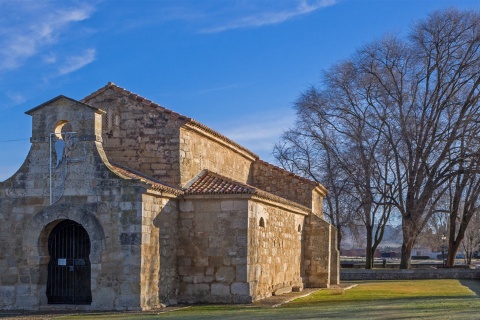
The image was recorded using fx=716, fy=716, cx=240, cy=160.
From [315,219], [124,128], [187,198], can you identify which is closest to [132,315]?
[187,198]

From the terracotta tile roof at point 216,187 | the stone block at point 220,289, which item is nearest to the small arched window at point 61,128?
the terracotta tile roof at point 216,187

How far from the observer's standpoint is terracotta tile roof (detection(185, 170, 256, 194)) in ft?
67.8

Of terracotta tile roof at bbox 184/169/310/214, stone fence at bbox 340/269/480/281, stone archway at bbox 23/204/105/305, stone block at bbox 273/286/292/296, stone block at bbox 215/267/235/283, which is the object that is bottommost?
stone fence at bbox 340/269/480/281

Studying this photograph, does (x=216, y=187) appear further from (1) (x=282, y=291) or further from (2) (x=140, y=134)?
(1) (x=282, y=291)

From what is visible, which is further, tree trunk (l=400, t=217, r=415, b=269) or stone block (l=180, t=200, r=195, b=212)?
tree trunk (l=400, t=217, r=415, b=269)

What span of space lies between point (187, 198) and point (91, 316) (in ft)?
16.4

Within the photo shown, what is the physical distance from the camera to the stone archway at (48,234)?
61.9 ft

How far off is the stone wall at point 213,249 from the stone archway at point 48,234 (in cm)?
302

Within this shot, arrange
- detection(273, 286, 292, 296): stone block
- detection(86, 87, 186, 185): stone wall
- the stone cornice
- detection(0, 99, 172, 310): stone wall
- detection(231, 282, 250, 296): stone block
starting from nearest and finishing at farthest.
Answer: detection(0, 99, 172, 310): stone wall → detection(231, 282, 250, 296): stone block → detection(86, 87, 186, 185): stone wall → the stone cornice → detection(273, 286, 292, 296): stone block

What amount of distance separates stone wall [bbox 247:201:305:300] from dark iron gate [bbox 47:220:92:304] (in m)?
4.61

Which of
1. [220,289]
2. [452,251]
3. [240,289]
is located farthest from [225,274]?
[452,251]

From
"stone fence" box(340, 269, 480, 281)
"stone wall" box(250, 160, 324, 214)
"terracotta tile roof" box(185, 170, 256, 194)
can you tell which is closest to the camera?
"terracotta tile roof" box(185, 170, 256, 194)

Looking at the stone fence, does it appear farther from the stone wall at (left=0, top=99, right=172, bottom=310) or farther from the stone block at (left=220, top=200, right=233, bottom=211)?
the stone wall at (left=0, top=99, right=172, bottom=310)

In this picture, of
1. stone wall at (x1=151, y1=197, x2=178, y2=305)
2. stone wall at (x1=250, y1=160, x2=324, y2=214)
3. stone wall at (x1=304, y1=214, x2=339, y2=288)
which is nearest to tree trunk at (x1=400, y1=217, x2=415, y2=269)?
stone wall at (x1=250, y1=160, x2=324, y2=214)
